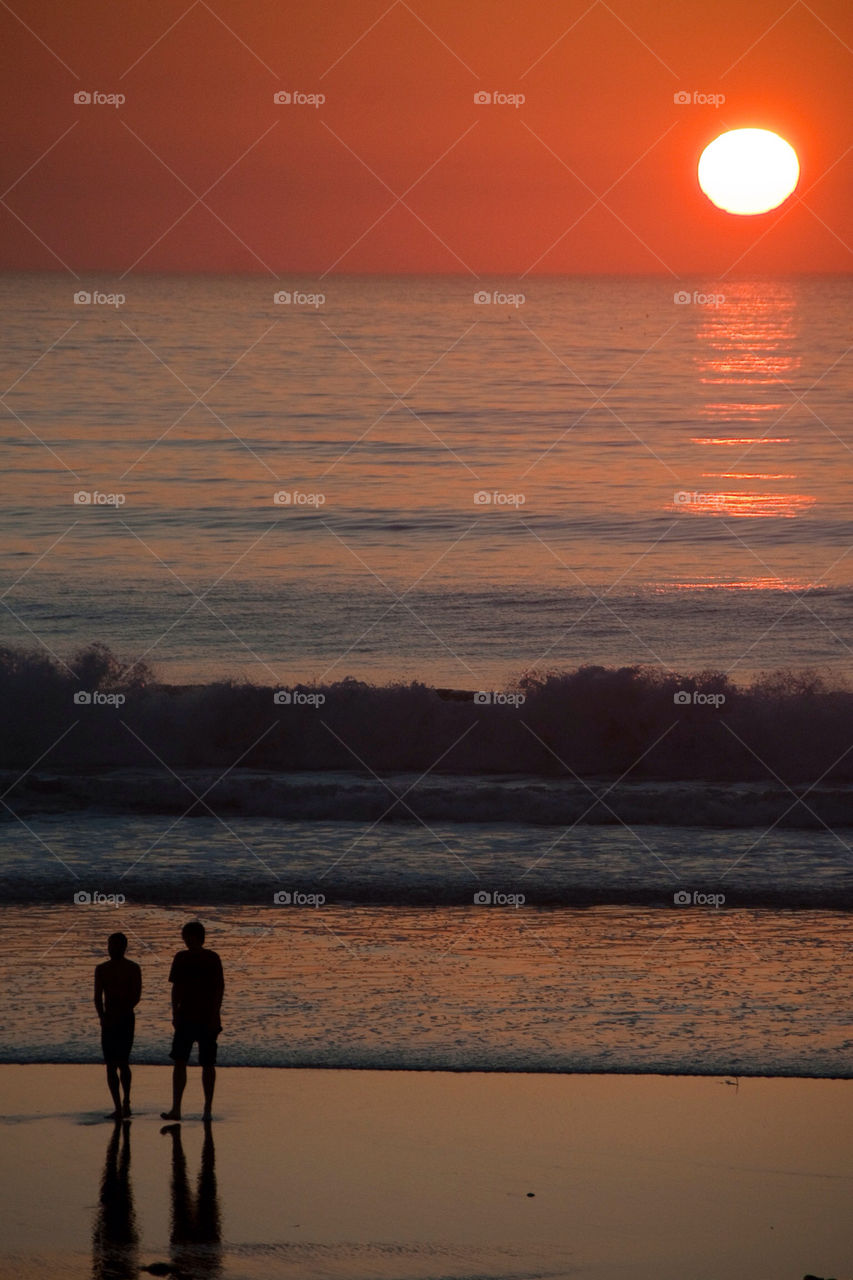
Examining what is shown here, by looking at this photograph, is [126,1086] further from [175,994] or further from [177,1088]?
[175,994]

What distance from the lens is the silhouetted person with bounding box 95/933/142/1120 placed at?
24.4ft

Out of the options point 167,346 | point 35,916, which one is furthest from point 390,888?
point 167,346

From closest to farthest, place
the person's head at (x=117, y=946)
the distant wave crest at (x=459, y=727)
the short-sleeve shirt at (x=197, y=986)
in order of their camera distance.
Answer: the short-sleeve shirt at (x=197, y=986), the person's head at (x=117, y=946), the distant wave crest at (x=459, y=727)

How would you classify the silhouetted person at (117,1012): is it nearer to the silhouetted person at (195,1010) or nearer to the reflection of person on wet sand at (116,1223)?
the silhouetted person at (195,1010)

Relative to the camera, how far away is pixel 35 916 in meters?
12.0

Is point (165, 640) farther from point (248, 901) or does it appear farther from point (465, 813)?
point (248, 901)

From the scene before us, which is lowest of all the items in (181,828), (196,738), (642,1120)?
(642,1120)

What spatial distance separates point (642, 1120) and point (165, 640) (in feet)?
62.9

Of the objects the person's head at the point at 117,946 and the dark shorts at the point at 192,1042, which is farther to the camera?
the person's head at the point at 117,946

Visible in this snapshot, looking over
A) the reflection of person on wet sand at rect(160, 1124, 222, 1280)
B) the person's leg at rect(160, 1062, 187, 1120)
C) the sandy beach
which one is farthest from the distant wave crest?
the reflection of person on wet sand at rect(160, 1124, 222, 1280)

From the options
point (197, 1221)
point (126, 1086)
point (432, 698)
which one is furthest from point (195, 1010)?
point (432, 698)

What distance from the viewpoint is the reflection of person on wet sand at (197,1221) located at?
226 inches

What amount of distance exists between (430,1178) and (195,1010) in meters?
1.57

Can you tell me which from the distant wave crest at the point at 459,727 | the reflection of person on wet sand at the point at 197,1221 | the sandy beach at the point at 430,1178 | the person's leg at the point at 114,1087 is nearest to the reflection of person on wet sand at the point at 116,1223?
the sandy beach at the point at 430,1178
